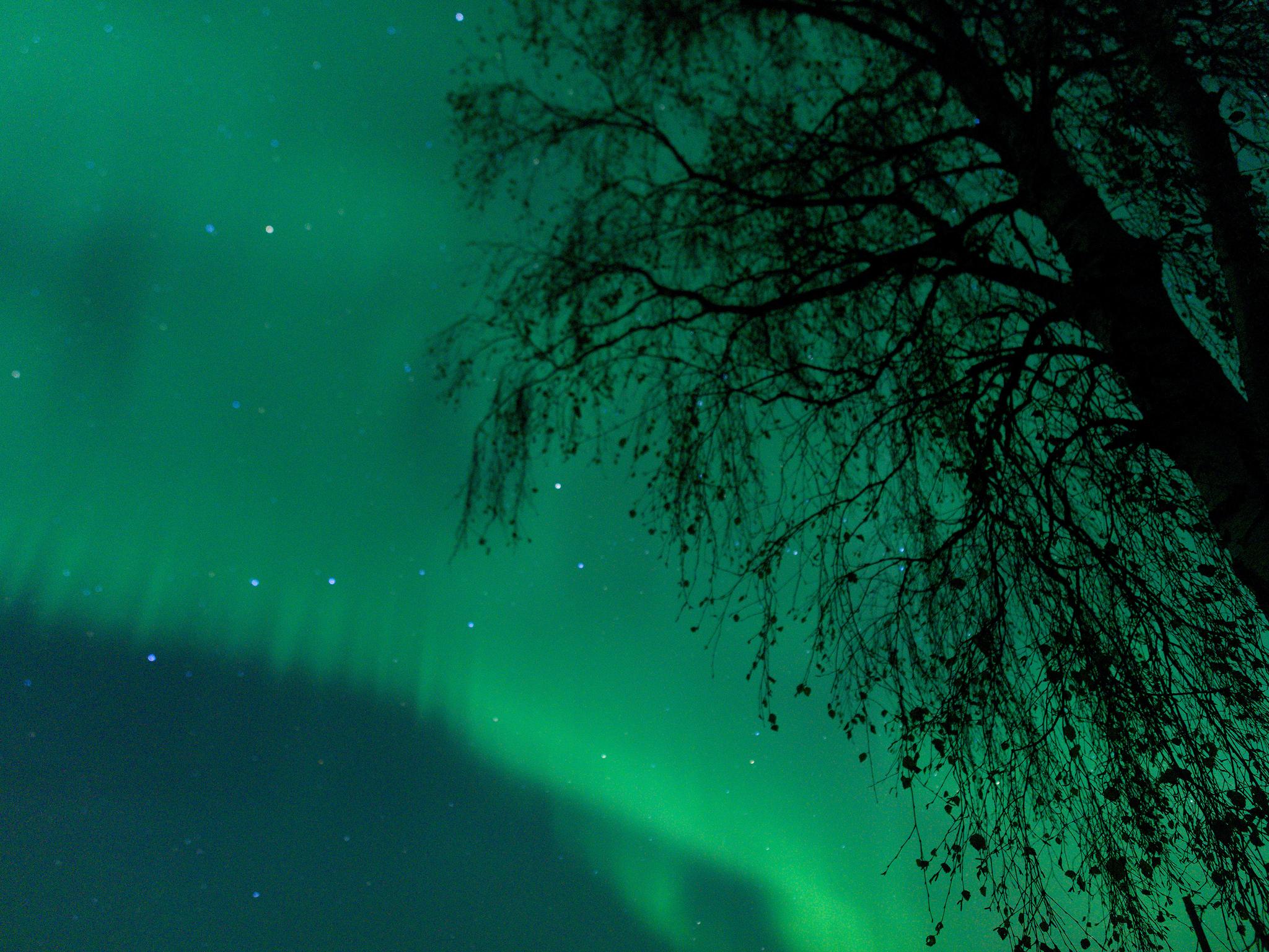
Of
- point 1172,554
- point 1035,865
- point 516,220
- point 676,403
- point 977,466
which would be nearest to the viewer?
point 1035,865

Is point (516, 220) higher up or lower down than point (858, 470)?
higher up

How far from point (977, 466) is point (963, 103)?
235 cm

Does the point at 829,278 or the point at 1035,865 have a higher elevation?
the point at 829,278

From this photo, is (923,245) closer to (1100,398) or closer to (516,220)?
(1100,398)

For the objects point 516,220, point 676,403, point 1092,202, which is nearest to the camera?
point 1092,202

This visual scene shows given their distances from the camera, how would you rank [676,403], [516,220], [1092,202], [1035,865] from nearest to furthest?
[1035,865] < [1092,202] < [676,403] < [516,220]

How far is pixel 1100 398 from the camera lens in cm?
341

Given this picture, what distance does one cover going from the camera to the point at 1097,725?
2.83m

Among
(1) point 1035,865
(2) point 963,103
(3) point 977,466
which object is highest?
(2) point 963,103

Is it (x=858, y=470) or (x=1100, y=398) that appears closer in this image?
(x=1100, y=398)

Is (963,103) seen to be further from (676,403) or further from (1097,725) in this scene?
(1097,725)

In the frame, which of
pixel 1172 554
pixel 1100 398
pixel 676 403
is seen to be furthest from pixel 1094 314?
pixel 676 403

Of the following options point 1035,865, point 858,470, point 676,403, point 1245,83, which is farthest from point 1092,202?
point 1035,865

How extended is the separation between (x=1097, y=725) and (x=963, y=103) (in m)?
3.42
